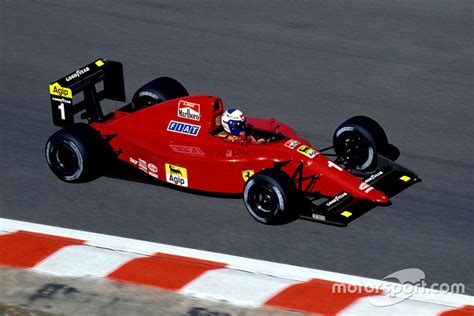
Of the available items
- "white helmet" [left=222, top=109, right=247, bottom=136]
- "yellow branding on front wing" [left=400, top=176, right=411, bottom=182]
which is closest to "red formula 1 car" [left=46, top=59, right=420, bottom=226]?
"yellow branding on front wing" [left=400, top=176, right=411, bottom=182]

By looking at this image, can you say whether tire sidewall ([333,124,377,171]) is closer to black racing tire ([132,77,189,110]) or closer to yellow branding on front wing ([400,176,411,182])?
yellow branding on front wing ([400,176,411,182])

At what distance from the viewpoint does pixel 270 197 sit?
33.1 ft

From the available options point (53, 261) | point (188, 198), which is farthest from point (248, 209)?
point (53, 261)

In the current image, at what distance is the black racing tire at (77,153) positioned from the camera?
36.0ft

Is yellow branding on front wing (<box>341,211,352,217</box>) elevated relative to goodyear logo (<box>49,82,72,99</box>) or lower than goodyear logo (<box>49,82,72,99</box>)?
lower

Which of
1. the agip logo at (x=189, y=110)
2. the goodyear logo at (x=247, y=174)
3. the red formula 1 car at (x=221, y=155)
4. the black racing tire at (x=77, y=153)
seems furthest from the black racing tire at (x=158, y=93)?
the goodyear logo at (x=247, y=174)

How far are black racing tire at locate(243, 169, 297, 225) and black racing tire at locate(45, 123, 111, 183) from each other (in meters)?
1.84

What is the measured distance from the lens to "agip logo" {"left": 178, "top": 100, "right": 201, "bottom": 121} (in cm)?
1103

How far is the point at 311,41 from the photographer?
15109mm

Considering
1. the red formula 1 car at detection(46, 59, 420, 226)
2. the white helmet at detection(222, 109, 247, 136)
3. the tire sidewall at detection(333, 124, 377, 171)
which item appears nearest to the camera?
the red formula 1 car at detection(46, 59, 420, 226)

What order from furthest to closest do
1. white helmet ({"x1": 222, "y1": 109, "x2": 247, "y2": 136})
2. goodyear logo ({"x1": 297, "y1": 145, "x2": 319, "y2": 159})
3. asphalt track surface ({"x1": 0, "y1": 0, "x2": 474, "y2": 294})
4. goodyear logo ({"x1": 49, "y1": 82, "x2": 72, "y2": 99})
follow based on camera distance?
goodyear logo ({"x1": 49, "y1": 82, "x2": 72, "y2": 99}) < white helmet ({"x1": 222, "y1": 109, "x2": 247, "y2": 136}) < goodyear logo ({"x1": 297, "y1": 145, "x2": 319, "y2": 159}) < asphalt track surface ({"x1": 0, "y1": 0, "x2": 474, "y2": 294})

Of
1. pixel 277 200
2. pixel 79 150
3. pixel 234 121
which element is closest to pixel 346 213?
pixel 277 200

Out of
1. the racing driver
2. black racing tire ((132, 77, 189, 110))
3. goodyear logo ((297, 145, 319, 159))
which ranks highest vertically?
black racing tire ((132, 77, 189, 110))

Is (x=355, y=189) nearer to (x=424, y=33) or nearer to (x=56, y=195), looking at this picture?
(x=56, y=195)
